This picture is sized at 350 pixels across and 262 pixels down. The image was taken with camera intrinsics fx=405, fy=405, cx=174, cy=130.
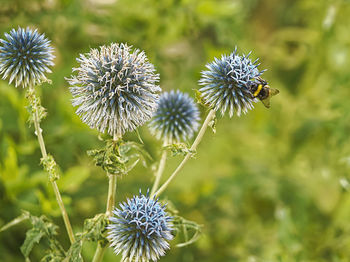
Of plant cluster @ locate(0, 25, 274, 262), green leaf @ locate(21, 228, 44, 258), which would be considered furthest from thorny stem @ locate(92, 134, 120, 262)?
green leaf @ locate(21, 228, 44, 258)

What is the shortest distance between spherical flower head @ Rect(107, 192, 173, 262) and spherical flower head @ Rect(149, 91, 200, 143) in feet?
1.08

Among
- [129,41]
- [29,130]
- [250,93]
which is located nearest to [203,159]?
[129,41]

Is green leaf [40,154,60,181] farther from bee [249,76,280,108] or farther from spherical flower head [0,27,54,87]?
bee [249,76,280,108]

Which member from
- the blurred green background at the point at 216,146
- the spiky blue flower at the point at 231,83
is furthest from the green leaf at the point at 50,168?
the blurred green background at the point at 216,146

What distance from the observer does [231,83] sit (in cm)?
75

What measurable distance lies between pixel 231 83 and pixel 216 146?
4.61 feet

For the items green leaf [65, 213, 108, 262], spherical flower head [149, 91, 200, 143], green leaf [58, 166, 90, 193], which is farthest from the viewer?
green leaf [58, 166, 90, 193]

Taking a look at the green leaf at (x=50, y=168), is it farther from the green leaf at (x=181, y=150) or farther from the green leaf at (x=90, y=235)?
the green leaf at (x=181, y=150)

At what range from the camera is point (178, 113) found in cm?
102

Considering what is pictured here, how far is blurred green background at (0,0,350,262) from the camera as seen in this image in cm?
140

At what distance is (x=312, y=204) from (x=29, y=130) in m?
1.34

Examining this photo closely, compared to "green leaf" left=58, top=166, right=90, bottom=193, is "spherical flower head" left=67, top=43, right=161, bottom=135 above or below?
below

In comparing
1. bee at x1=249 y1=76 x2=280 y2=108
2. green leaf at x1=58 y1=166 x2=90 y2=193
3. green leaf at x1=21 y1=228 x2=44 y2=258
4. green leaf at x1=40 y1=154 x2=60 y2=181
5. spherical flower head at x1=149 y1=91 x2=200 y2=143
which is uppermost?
spherical flower head at x1=149 y1=91 x2=200 y2=143

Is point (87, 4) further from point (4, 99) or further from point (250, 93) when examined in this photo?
point (250, 93)
